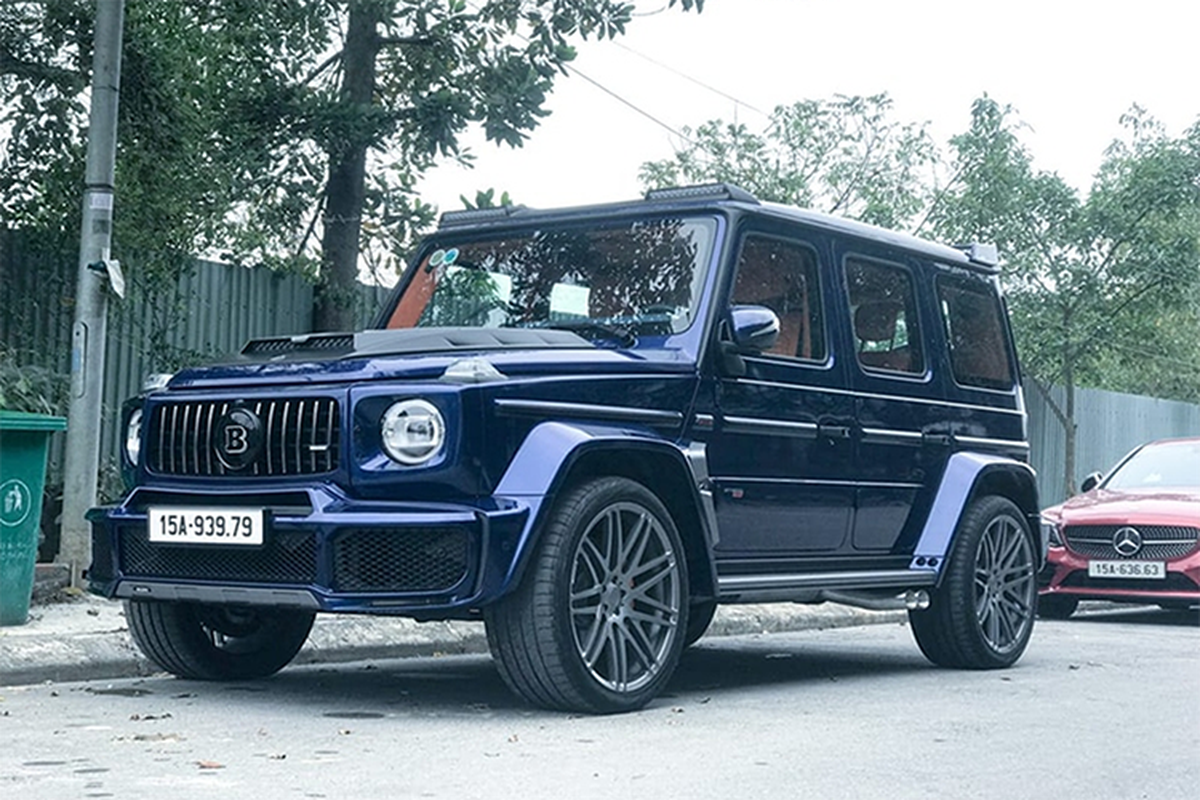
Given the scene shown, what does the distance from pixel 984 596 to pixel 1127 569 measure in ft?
13.3

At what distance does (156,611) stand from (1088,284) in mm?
16874

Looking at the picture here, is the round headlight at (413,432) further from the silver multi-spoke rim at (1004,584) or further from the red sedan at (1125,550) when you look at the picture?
the red sedan at (1125,550)


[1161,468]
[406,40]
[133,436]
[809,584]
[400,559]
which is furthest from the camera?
[1161,468]

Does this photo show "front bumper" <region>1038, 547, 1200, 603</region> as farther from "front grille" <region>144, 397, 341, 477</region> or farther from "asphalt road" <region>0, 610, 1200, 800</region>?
"front grille" <region>144, 397, 341, 477</region>

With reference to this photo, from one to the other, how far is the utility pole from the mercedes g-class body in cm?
235

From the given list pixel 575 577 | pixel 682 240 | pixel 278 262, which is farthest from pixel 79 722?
pixel 278 262

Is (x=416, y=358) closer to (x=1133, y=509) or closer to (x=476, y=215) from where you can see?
(x=476, y=215)

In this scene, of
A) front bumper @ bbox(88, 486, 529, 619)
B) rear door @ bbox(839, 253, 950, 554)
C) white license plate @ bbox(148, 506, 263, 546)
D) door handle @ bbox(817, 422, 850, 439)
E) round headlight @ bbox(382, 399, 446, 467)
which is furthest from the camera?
rear door @ bbox(839, 253, 950, 554)

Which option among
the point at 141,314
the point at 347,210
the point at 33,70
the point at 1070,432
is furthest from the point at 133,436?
the point at 1070,432

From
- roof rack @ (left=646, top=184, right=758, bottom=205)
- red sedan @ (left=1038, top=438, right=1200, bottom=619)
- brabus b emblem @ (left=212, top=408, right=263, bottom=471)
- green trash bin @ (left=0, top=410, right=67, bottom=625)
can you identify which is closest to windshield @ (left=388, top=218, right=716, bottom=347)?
roof rack @ (left=646, top=184, right=758, bottom=205)

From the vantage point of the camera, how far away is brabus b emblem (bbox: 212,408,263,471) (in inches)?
263

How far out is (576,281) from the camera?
25.5 ft

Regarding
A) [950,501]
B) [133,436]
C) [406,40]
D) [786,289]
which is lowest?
[950,501]

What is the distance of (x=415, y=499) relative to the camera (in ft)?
20.9
